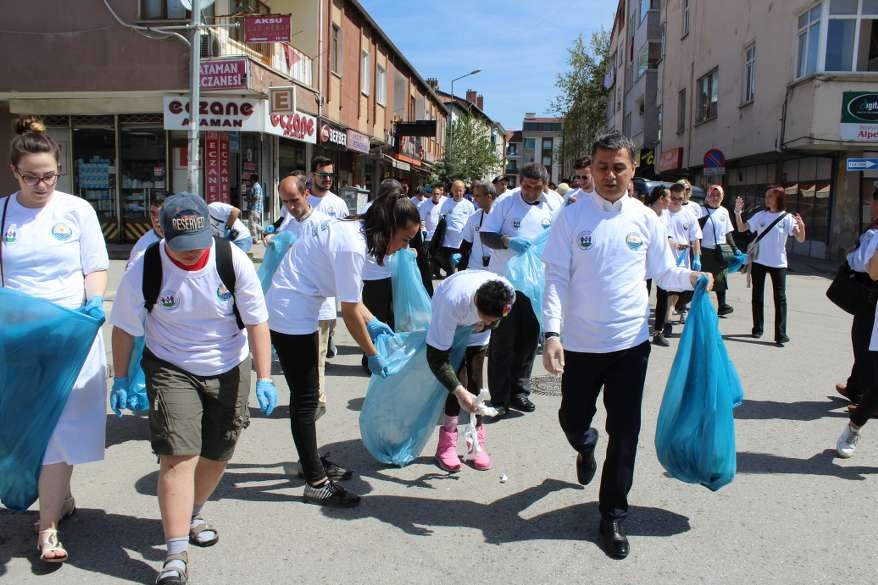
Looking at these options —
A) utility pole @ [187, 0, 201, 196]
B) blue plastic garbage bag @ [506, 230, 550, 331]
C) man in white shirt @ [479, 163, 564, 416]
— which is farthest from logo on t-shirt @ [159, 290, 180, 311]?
utility pole @ [187, 0, 201, 196]

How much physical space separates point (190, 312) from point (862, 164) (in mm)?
18497

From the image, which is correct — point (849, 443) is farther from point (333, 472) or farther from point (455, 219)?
point (455, 219)

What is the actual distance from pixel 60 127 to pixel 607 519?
19.5 m

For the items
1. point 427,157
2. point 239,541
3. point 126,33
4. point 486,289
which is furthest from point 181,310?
point 427,157

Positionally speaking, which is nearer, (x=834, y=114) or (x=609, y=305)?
(x=609, y=305)

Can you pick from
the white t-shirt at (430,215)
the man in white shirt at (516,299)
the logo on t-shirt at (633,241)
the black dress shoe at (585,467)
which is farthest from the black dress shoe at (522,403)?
the white t-shirt at (430,215)

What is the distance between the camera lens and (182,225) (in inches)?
116

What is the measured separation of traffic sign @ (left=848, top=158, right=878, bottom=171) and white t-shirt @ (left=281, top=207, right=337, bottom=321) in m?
15.9

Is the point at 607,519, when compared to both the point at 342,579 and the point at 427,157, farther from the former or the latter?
the point at 427,157

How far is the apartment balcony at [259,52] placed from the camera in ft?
54.9

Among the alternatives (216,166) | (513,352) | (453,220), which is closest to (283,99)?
(216,166)

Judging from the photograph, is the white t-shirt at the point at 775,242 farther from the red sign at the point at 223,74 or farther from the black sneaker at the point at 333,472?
the red sign at the point at 223,74

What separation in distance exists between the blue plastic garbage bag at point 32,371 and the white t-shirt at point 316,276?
0.93m

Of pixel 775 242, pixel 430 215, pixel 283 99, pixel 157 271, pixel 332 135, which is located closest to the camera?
pixel 157 271
